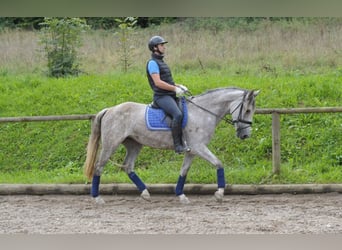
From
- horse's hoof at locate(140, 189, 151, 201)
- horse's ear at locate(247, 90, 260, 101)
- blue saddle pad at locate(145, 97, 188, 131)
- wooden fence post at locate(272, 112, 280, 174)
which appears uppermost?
horse's ear at locate(247, 90, 260, 101)

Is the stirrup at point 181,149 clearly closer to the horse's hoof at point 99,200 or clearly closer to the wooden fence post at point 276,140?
the horse's hoof at point 99,200

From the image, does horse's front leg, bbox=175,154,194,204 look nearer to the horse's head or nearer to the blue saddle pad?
the blue saddle pad

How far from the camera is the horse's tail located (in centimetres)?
640

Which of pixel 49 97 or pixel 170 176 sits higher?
pixel 49 97

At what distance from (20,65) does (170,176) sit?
6205 millimetres

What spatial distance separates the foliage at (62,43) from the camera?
10586 mm

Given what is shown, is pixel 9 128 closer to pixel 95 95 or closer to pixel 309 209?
pixel 95 95

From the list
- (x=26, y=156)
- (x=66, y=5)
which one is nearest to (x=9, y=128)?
(x=26, y=156)

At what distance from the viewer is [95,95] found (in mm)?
9422

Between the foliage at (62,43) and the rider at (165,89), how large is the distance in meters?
4.68

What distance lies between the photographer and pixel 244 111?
20.7 ft

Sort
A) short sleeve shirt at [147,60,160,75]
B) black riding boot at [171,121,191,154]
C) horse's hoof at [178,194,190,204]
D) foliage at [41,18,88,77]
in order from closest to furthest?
1. short sleeve shirt at [147,60,160,75]
2. black riding boot at [171,121,191,154]
3. horse's hoof at [178,194,190,204]
4. foliage at [41,18,88,77]

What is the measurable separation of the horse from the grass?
0.73 meters

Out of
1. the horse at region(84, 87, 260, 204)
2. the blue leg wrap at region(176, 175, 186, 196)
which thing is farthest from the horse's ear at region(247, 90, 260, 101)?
the blue leg wrap at region(176, 175, 186, 196)
